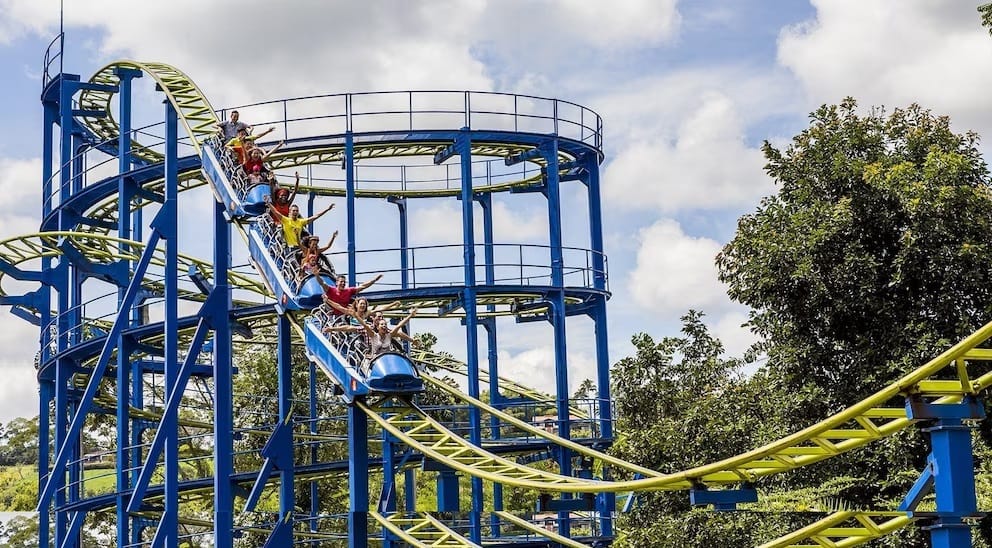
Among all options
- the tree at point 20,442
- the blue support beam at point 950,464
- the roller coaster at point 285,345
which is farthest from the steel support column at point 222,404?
the tree at point 20,442

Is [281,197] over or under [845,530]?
over

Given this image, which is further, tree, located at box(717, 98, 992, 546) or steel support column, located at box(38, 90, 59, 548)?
steel support column, located at box(38, 90, 59, 548)

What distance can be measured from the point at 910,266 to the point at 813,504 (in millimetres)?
3058

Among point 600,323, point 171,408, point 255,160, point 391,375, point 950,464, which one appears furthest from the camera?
point 600,323

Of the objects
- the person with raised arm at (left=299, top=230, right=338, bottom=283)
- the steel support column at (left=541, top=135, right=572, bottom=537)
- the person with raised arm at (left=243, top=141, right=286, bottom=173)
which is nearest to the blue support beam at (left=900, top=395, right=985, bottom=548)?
the person with raised arm at (left=299, top=230, right=338, bottom=283)

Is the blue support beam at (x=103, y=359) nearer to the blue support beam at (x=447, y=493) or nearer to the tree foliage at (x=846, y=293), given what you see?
the blue support beam at (x=447, y=493)

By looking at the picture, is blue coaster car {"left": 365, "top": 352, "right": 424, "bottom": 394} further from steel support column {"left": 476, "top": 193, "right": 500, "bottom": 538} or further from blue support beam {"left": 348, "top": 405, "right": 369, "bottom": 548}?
steel support column {"left": 476, "top": 193, "right": 500, "bottom": 538}

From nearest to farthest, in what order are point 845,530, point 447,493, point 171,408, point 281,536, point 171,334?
point 845,530
point 447,493
point 281,536
point 171,408
point 171,334

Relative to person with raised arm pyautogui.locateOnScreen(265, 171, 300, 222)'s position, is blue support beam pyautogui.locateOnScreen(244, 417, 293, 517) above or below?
below

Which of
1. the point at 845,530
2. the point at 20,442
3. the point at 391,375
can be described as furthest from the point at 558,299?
the point at 20,442

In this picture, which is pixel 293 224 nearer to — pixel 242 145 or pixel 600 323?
pixel 242 145

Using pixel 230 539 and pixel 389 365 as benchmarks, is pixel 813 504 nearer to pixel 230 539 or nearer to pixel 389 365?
pixel 389 365

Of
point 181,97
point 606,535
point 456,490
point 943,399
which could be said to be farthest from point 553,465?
point 943,399

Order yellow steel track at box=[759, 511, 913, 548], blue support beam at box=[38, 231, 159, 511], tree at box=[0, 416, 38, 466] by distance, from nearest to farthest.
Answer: yellow steel track at box=[759, 511, 913, 548], blue support beam at box=[38, 231, 159, 511], tree at box=[0, 416, 38, 466]
